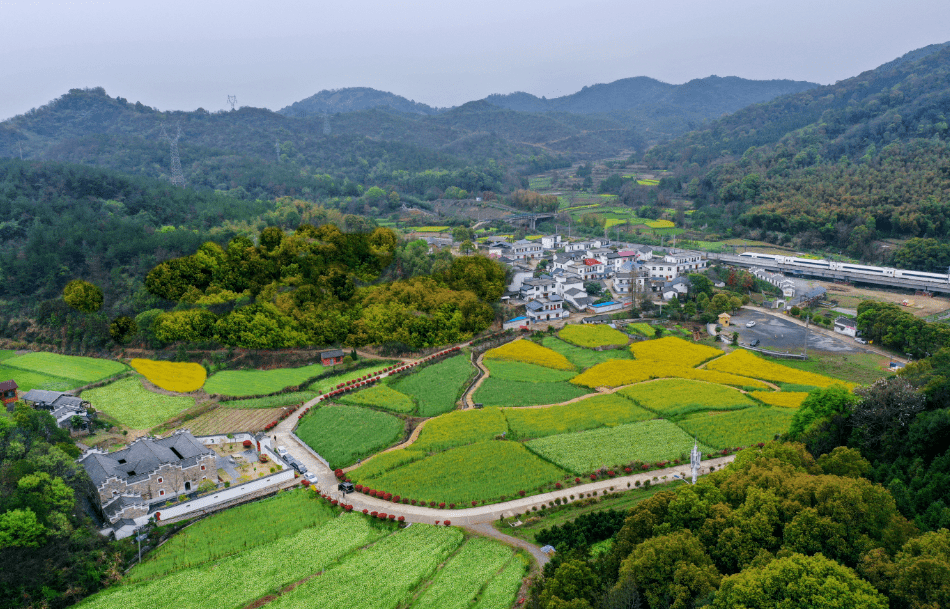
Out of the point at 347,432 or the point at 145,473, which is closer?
the point at 145,473

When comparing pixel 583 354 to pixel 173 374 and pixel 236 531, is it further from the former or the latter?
pixel 173 374

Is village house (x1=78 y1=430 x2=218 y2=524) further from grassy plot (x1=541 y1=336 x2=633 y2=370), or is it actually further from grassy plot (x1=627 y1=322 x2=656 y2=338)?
grassy plot (x1=627 y1=322 x2=656 y2=338)

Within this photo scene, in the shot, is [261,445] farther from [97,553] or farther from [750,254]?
[750,254]

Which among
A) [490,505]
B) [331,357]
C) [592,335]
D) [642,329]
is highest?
[642,329]

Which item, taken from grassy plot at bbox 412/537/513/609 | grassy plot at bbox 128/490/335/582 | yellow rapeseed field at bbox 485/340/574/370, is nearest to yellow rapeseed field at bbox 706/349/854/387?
yellow rapeseed field at bbox 485/340/574/370

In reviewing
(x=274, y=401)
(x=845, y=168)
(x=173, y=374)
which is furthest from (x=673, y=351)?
(x=845, y=168)

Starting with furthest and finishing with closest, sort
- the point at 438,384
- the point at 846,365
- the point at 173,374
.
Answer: the point at 173,374
the point at 846,365
the point at 438,384
